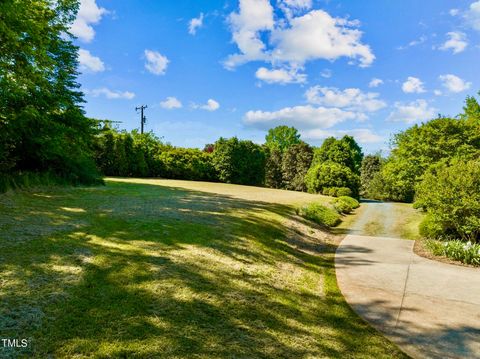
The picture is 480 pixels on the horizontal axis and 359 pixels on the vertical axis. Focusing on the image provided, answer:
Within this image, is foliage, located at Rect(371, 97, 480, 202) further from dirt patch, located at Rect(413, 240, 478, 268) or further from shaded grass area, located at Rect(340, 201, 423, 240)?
dirt patch, located at Rect(413, 240, 478, 268)

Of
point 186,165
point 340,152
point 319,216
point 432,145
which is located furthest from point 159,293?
point 340,152

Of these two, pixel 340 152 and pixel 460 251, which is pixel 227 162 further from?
pixel 460 251

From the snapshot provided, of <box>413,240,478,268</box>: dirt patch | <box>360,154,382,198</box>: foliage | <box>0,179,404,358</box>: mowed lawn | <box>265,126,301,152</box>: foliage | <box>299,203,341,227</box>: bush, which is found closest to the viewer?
<box>0,179,404,358</box>: mowed lawn

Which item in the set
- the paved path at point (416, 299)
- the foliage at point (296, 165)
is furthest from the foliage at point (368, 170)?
the paved path at point (416, 299)

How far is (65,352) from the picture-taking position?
3.33m

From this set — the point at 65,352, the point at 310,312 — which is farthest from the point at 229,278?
the point at 65,352

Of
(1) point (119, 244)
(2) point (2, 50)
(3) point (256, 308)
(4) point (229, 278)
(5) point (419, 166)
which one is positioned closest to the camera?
(3) point (256, 308)

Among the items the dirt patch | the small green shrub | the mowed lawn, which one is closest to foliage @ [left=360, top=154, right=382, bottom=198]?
the dirt patch

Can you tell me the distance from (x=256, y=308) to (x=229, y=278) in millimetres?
1096

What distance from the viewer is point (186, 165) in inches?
1375

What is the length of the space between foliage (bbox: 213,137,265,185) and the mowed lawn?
26.3 meters

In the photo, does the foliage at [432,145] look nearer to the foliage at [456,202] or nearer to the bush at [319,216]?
the bush at [319,216]

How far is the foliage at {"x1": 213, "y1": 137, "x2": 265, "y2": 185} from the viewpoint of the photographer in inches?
1395

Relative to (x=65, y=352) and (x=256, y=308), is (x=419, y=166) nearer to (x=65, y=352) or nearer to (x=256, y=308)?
(x=256, y=308)
